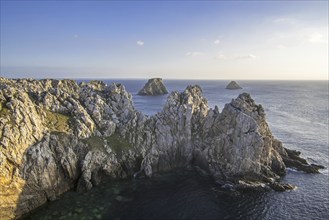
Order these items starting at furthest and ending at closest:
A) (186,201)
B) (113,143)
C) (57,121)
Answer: (113,143), (57,121), (186,201)

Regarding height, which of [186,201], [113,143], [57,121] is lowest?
[186,201]

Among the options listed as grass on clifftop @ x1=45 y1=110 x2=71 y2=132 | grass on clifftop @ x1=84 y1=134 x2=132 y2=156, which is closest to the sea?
grass on clifftop @ x1=84 y1=134 x2=132 y2=156

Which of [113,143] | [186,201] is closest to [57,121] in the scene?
[113,143]

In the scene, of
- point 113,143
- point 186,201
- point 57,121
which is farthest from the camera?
point 113,143

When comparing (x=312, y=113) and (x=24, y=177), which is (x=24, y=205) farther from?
(x=312, y=113)

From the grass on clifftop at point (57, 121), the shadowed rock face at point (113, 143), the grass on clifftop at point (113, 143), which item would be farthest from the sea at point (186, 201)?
the grass on clifftop at point (57, 121)

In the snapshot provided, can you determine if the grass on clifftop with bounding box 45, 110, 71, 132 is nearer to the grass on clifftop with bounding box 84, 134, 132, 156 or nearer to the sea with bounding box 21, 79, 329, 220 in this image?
the grass on clifftop with bounding box 84, 134, 132, 156

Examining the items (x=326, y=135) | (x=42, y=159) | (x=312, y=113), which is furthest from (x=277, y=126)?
(x=42, y=159)

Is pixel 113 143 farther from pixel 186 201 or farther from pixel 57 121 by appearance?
pixel 186 201
